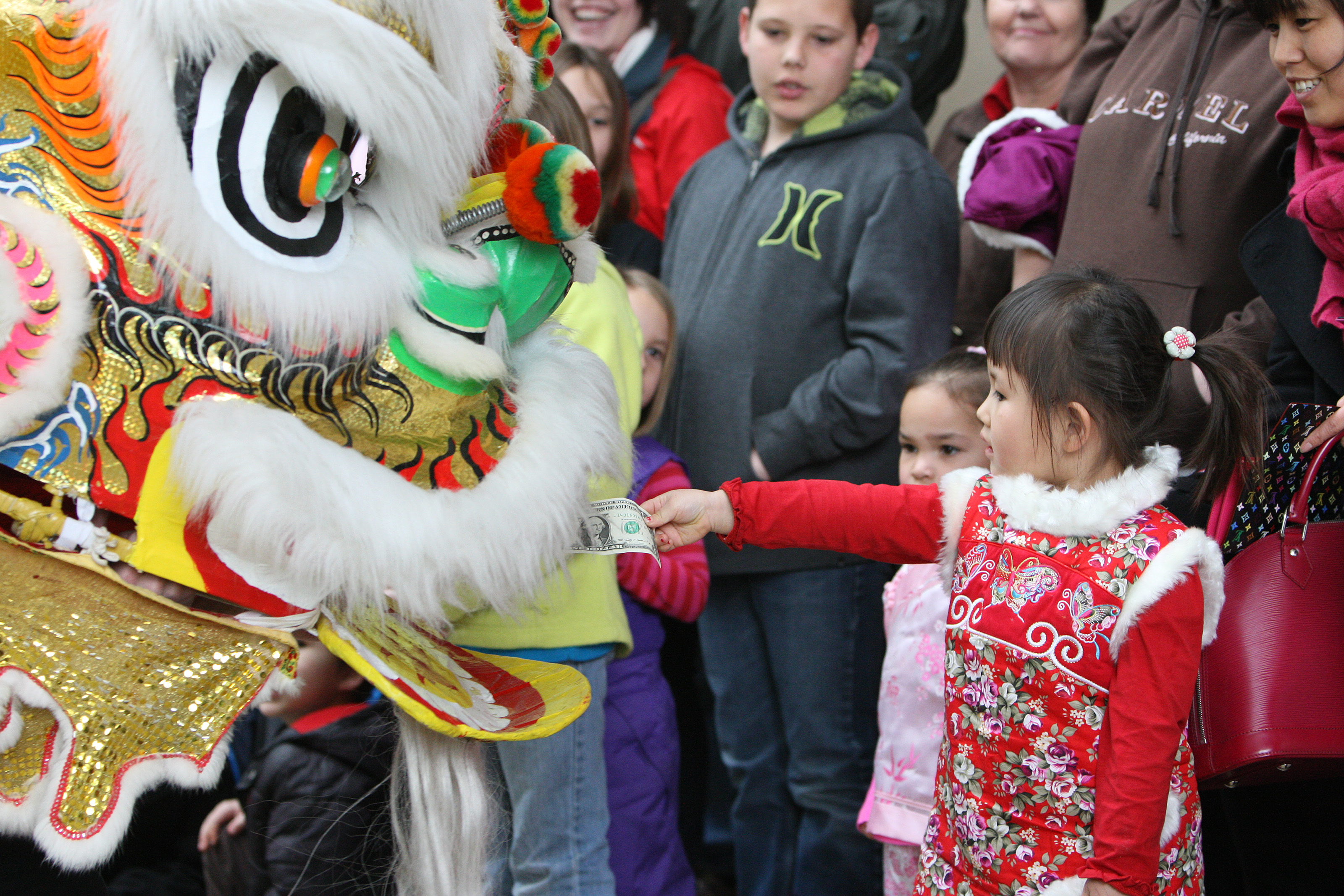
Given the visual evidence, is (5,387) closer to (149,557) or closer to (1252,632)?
(149,557)

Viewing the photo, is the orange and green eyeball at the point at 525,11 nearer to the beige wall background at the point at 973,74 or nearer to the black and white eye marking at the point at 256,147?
the black and white eye marking at the point at 256,147

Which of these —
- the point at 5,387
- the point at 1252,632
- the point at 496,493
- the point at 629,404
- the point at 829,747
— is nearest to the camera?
the point at 5,387

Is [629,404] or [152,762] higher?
[629,404]

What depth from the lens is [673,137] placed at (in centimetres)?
247

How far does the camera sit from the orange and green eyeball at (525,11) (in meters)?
1.11

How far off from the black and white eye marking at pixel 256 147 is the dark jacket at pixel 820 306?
110 cm

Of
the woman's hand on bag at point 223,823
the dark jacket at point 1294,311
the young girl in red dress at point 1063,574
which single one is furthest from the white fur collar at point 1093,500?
the woman's hand on bag at point 223,823

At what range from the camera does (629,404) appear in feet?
5.20

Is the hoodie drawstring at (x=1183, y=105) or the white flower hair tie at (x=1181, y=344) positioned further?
the hoodie drawstring at (x=1183, y=105)

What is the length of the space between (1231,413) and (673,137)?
1.50 m

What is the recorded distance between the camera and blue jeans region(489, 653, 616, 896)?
4.87ft

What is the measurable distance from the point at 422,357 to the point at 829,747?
1.20m

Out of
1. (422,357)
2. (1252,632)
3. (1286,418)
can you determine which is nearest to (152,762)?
(422,357)

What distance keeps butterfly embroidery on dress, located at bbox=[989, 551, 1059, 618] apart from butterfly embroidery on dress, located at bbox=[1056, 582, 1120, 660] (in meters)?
0.02
